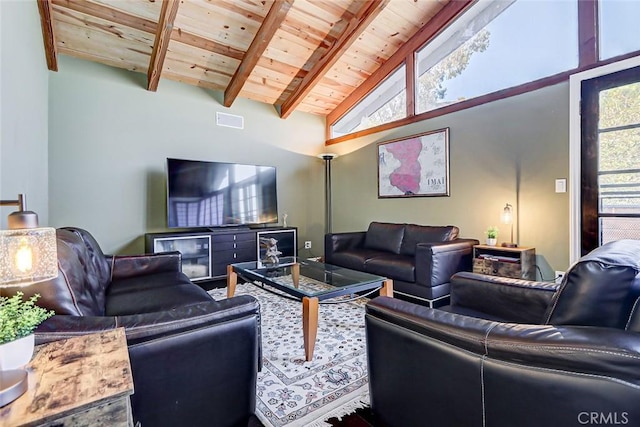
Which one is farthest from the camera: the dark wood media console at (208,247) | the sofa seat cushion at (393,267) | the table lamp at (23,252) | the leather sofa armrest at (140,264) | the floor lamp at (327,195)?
the floor lamp at (327,195)

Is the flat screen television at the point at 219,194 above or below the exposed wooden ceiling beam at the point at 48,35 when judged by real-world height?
below

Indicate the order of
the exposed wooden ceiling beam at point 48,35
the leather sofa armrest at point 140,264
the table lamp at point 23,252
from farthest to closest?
the exposed wooden ceiling beam at point 48,35
the leather sofa armrest at point 140,264
the table lamp at point 23,252

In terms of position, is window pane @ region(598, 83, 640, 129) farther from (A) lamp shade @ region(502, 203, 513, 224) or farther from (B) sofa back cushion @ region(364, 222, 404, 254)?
(B) sofa back cushion @ region(364, 222, 404, 254)

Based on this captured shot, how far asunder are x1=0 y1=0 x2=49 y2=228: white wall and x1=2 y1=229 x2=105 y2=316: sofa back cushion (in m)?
0.48

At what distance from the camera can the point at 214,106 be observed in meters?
4.35

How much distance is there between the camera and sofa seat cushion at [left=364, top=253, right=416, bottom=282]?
2.95 m

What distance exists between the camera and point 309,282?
2.48 m

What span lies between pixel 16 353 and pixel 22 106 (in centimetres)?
Answer: 224

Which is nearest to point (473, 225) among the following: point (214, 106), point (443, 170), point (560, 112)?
point (443, 170)

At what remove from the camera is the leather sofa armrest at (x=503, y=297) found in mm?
1503

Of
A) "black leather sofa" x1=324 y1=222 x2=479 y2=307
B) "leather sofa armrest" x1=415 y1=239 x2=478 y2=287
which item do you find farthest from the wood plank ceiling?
"leather sofa armrest" x1=415 y1=239 x2=478 y2=287

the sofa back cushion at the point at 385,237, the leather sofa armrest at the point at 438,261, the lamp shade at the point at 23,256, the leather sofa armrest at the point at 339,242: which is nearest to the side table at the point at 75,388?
the lamp shade at the point at 23,256

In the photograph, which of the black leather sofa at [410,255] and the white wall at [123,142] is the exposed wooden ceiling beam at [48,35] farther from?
the black leather sofa at [410,255]
